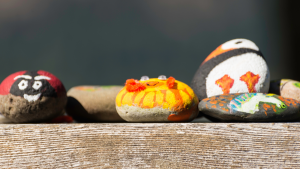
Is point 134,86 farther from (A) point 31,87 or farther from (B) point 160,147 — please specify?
(A) point 31,87

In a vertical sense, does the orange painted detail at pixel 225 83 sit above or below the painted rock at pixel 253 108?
above

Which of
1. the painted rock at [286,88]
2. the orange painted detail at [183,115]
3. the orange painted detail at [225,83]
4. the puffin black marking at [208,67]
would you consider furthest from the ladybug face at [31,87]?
the painted rock at [286,88]

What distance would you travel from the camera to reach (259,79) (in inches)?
59.0

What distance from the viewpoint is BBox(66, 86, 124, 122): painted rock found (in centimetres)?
181

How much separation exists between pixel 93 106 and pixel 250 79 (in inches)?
42.1

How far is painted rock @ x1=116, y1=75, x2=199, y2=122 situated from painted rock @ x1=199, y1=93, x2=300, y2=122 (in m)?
0.10

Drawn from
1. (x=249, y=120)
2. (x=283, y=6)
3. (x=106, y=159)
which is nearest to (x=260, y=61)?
(x=249, y=120)

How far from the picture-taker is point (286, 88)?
161 centimetres

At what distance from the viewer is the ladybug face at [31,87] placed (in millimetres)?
1450

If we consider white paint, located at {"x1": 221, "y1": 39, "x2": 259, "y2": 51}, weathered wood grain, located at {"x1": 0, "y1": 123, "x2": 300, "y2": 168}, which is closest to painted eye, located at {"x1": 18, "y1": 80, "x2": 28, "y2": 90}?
weathered wood grain, located at {"x1": 0, "y1": 123, "x2": 300, "y2": 168}

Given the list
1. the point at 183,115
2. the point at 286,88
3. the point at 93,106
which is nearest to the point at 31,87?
the point at 93,106

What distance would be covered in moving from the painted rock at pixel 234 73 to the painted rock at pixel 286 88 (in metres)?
0.16

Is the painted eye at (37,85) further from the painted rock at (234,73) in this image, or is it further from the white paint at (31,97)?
the painted rock at (234,73)

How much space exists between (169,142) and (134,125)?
0.60 ft
